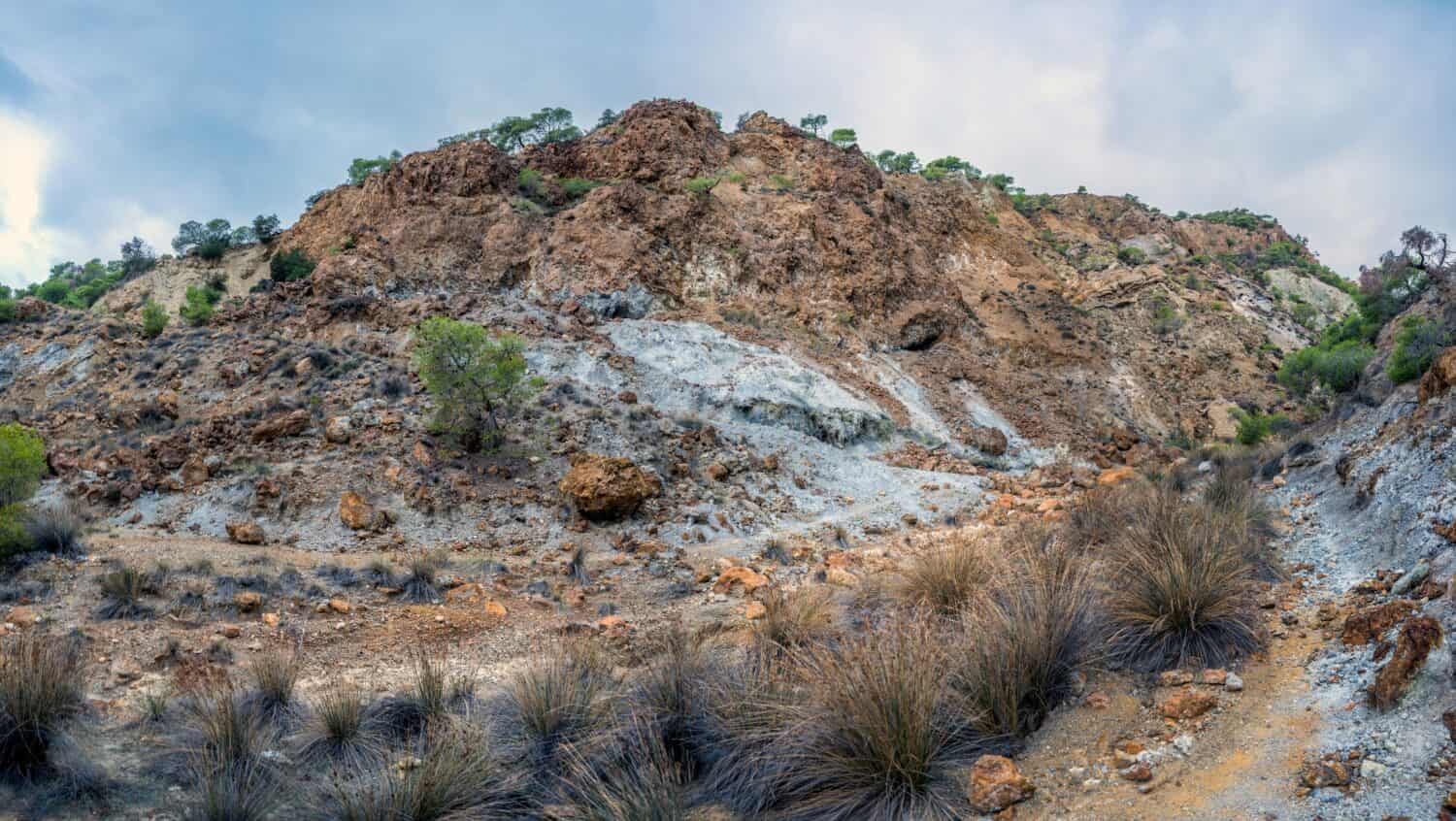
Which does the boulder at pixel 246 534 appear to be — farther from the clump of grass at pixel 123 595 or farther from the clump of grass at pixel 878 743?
the clump of grass at pixel 878 743

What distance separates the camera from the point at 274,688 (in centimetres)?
543

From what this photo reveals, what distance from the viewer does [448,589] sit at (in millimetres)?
10164

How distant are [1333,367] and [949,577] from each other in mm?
19625

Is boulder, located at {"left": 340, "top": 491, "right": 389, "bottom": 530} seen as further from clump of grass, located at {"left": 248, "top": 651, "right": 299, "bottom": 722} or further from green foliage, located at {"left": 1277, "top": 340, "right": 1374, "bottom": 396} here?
green foliage, located at {"left": 1277, "top": 340, "right": 1374, "bottom": 396}

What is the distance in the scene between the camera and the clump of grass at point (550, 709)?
457cm

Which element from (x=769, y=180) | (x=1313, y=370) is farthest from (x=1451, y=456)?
(x=769, y=180)

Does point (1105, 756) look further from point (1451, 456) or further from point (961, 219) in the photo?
point (961, 219)

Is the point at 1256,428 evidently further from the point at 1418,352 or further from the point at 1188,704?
the point at 1188,704

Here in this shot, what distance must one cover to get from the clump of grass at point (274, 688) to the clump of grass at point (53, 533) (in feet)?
21.6

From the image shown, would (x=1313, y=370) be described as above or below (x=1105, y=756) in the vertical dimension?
above

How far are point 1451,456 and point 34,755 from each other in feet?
35.1

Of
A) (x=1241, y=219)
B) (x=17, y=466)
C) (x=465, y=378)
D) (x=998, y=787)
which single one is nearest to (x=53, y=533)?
(x=17, y=466)

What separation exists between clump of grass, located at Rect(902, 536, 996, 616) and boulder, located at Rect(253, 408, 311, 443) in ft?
47.8

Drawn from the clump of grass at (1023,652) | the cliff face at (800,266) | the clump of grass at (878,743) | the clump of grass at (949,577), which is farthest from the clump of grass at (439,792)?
the cliff face at (800,266)
